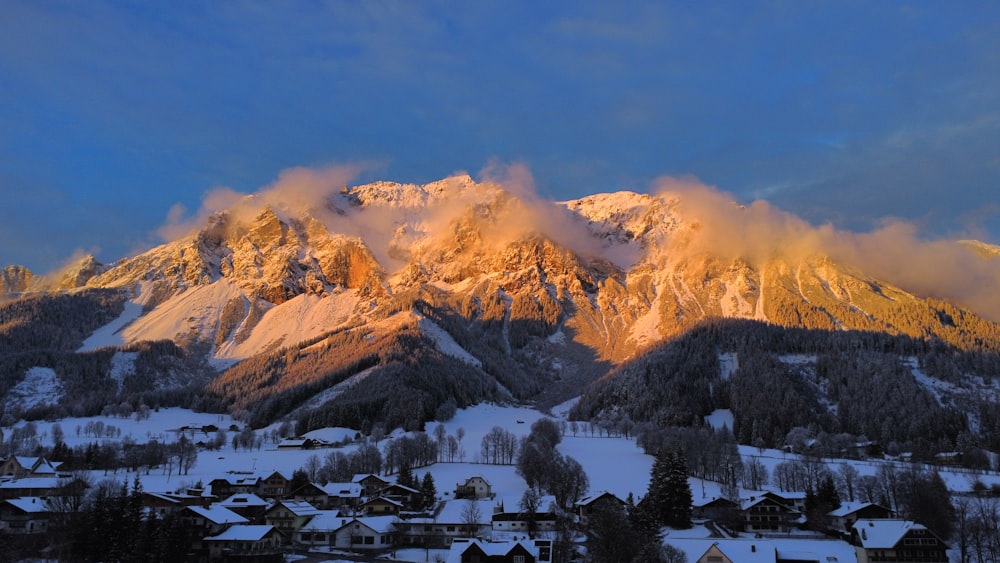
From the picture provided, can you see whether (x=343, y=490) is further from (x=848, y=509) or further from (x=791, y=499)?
(x=848, y=509)

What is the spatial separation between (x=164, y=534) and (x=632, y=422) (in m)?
136

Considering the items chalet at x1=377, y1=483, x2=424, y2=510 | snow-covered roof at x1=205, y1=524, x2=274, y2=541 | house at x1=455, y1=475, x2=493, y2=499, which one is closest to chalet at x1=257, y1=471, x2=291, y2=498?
chalet at x1=377, y1=483, x2=424, y2=510

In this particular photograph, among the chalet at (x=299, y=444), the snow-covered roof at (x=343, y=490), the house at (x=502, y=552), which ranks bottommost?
the house at (x=502, y=552)

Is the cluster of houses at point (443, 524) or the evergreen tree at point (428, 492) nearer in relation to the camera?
the cluster of houses at point (443, 524)

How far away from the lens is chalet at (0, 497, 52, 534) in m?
82.5

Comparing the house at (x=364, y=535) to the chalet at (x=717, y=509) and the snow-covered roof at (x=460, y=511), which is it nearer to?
the snow-covered roof at (x=460, y=511)

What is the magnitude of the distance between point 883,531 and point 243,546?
57.7 meters

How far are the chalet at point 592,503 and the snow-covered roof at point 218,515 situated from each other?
3483cm

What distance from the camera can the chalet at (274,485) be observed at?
113812mm

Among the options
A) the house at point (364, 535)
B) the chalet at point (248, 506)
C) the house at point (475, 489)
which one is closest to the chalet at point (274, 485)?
the chalet at point (248, 506)

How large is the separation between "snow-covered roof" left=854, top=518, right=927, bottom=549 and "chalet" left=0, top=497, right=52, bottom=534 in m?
76.5

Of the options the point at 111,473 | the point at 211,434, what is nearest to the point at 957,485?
the point at 111,473

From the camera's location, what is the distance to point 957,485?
107188 mm

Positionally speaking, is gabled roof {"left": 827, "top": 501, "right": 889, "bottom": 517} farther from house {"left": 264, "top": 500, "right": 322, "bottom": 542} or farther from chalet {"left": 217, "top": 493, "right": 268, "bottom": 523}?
chalet {"left": 217, "top": 493, "right": 268, "bottom": 523}
